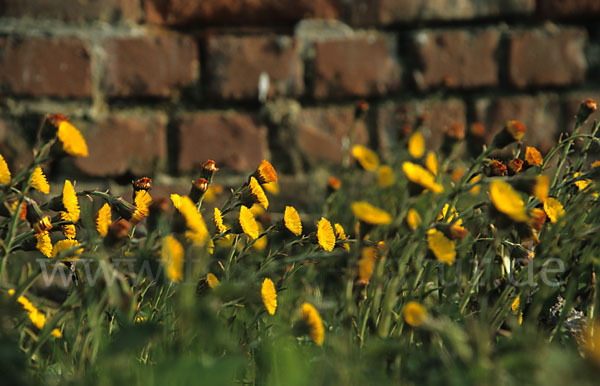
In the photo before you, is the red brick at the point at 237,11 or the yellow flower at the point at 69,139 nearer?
the yellow flower at the point at 69,139

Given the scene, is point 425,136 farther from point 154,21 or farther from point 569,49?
point 154,21

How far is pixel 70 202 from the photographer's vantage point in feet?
1.81

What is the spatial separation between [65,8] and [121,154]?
0.24 metres

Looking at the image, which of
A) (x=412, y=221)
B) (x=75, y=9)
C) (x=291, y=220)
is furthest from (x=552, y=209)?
(x=75, y=9)

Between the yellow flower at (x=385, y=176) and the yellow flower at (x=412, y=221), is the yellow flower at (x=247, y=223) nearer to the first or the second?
the yellow flower at (x=412, y=221)

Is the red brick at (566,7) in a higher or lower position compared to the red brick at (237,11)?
higher

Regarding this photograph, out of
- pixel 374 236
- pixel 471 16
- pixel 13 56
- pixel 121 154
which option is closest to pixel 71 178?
pixel 121 154

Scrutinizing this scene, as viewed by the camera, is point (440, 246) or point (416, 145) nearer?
point (440, 246)

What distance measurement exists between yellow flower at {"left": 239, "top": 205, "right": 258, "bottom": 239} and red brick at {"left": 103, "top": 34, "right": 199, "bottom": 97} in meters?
0.47

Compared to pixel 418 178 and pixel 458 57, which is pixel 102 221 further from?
pixel 458 57

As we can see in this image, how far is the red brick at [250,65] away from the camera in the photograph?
3.36 feet

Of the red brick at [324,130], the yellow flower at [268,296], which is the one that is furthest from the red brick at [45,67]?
the yellow flower at [268,296]

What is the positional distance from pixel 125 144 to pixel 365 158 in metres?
0.38

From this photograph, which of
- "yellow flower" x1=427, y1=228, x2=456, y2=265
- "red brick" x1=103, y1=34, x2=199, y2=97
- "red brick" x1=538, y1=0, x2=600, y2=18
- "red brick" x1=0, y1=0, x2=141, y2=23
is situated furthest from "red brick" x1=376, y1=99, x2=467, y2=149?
"yellow flower" x1=427, y1=228, x2=456, y2=265
